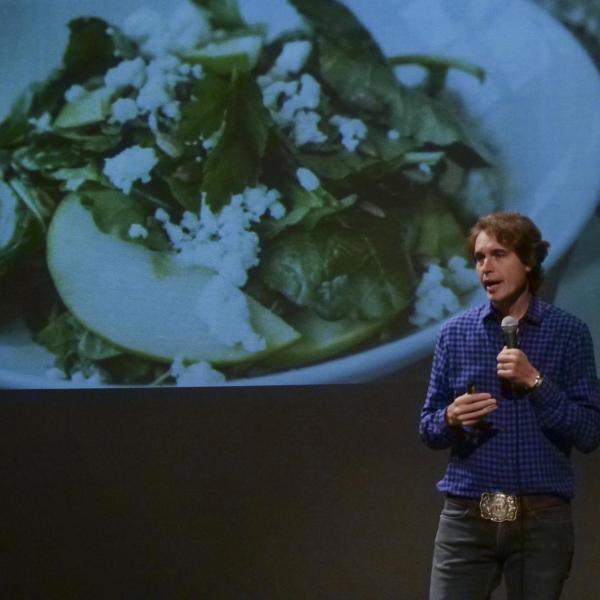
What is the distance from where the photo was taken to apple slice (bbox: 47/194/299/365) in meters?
3.26

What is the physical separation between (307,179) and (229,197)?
9.7 inches

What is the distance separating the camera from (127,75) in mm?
3348

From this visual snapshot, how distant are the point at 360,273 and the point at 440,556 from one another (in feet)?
4.49

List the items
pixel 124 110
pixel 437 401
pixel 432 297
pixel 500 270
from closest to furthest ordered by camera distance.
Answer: pixel 500 270, pixel 437 401, pixel 432 297, pixel 124 110

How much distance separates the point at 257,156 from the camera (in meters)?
3.29

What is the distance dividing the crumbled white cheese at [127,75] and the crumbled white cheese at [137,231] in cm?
44

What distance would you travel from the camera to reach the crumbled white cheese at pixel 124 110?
334cm

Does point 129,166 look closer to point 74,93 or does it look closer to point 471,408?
point 74,93

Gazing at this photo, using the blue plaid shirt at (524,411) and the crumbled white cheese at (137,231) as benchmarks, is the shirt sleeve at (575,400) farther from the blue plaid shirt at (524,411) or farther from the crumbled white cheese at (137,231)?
the crumbled white cheese at (137,231)

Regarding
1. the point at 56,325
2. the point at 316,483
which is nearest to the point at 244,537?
the point at 316,483

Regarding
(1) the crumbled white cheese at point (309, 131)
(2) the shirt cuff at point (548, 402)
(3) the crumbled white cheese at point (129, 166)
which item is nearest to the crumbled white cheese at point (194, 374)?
(3) the crumbled white cheese at point (129, 166)

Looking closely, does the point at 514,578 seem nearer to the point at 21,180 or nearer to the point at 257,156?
the point at 257,156

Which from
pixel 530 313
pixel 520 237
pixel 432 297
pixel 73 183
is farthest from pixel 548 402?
pixel 73 183

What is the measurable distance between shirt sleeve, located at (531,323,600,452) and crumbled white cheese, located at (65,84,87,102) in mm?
1939
